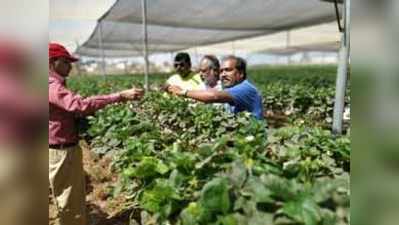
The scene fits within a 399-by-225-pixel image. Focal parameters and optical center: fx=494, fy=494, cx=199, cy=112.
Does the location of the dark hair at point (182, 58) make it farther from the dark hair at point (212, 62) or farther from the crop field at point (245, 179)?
the crop field at point (245, 179)

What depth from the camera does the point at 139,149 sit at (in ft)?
6.17

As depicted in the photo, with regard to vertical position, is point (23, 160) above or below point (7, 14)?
below

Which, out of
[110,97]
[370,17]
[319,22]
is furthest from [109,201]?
[319,22]

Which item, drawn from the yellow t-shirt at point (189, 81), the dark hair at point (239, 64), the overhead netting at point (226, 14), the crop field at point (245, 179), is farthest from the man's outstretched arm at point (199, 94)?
the overhead netting at point (226, 14)

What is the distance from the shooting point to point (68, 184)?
7.57 feet

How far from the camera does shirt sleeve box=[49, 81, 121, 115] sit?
204cm

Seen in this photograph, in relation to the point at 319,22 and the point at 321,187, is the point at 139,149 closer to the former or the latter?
the point at 321,187

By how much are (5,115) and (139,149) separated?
0.81 metres

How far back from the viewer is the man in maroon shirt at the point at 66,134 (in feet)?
6.72

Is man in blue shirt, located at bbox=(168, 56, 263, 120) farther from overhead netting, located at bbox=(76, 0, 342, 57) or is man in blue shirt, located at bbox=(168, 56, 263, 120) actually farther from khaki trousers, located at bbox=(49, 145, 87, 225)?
overhead netting, located at bbox=(76, 0, 342, 57)

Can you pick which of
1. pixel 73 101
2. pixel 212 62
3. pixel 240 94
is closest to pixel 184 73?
pixel 212 62

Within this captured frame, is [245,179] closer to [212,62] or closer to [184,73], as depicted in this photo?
[212,62]

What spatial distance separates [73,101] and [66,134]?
244mm

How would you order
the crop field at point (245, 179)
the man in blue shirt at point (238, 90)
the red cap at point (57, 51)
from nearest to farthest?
1. the crop field at point (245, 179)
2. the red cap at point (57, 51)
3. the man in blue shirt at point (238, 90)
